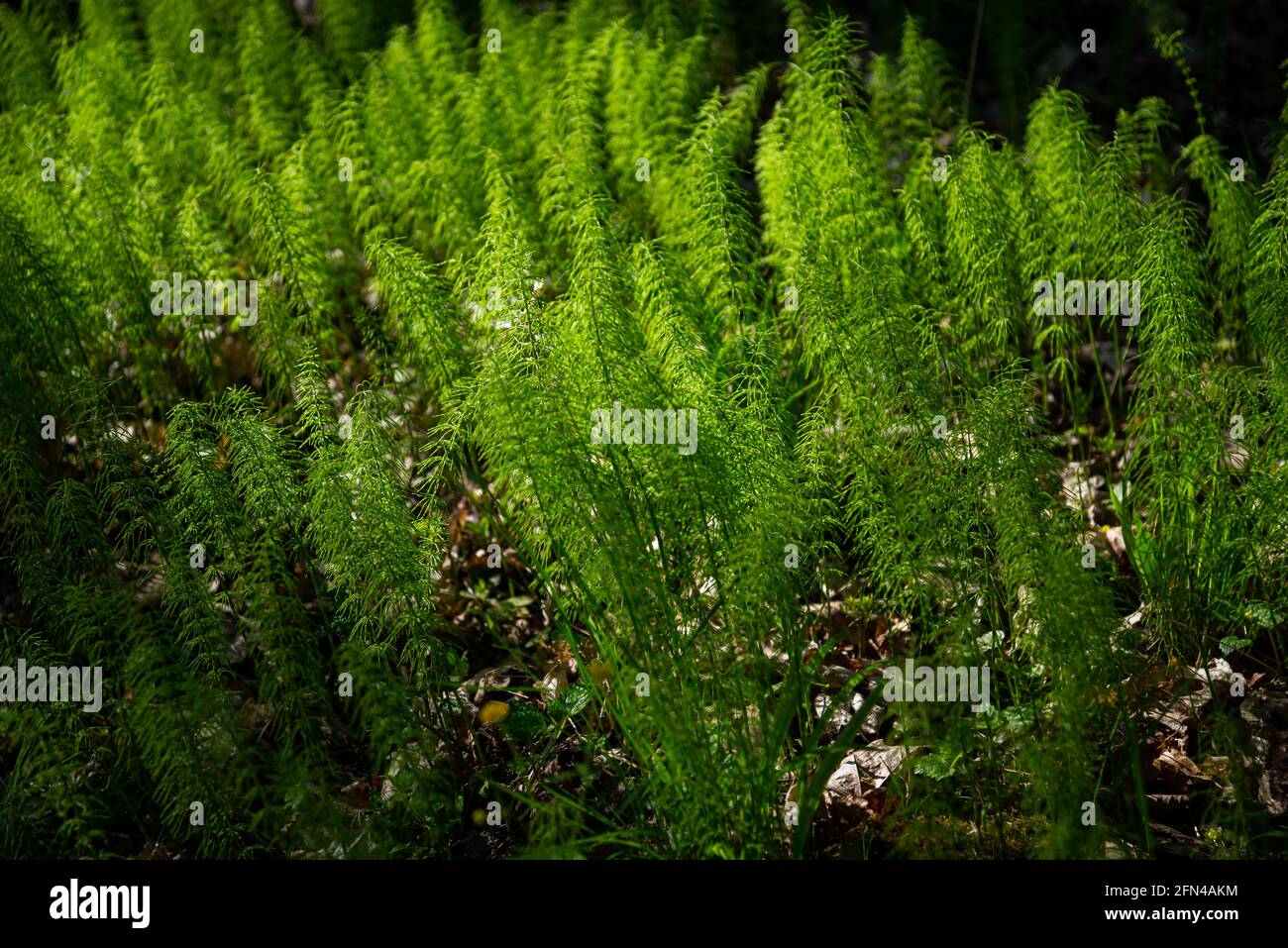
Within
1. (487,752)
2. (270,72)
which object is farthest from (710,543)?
(270,72)

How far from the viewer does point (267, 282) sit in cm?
369

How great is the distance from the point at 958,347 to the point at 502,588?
1.73 metres

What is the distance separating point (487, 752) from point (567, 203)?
198 cm

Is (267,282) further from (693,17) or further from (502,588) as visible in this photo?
(693,17)

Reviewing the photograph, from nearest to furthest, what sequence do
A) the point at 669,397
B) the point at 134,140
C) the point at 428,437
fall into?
1. the point at 669,397
2. the point at 428,437
3. the point at 134,140

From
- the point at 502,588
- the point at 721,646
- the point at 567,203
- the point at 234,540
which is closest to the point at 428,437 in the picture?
the point at 502,588

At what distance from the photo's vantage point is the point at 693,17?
5070 millimetres

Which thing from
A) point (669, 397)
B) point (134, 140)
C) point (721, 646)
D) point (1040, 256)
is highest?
point (134, 140)

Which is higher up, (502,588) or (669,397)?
(669,397)

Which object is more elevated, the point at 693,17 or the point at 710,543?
the point at 693,17

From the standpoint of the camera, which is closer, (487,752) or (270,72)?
(487,752)

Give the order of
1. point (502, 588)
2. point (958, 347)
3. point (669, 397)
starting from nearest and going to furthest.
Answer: point (669, 397)
point (958, 347)
point (502, 588)

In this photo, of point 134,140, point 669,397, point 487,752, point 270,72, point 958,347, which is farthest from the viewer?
point 270,72

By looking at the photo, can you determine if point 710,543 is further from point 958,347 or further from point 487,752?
point 958,347
